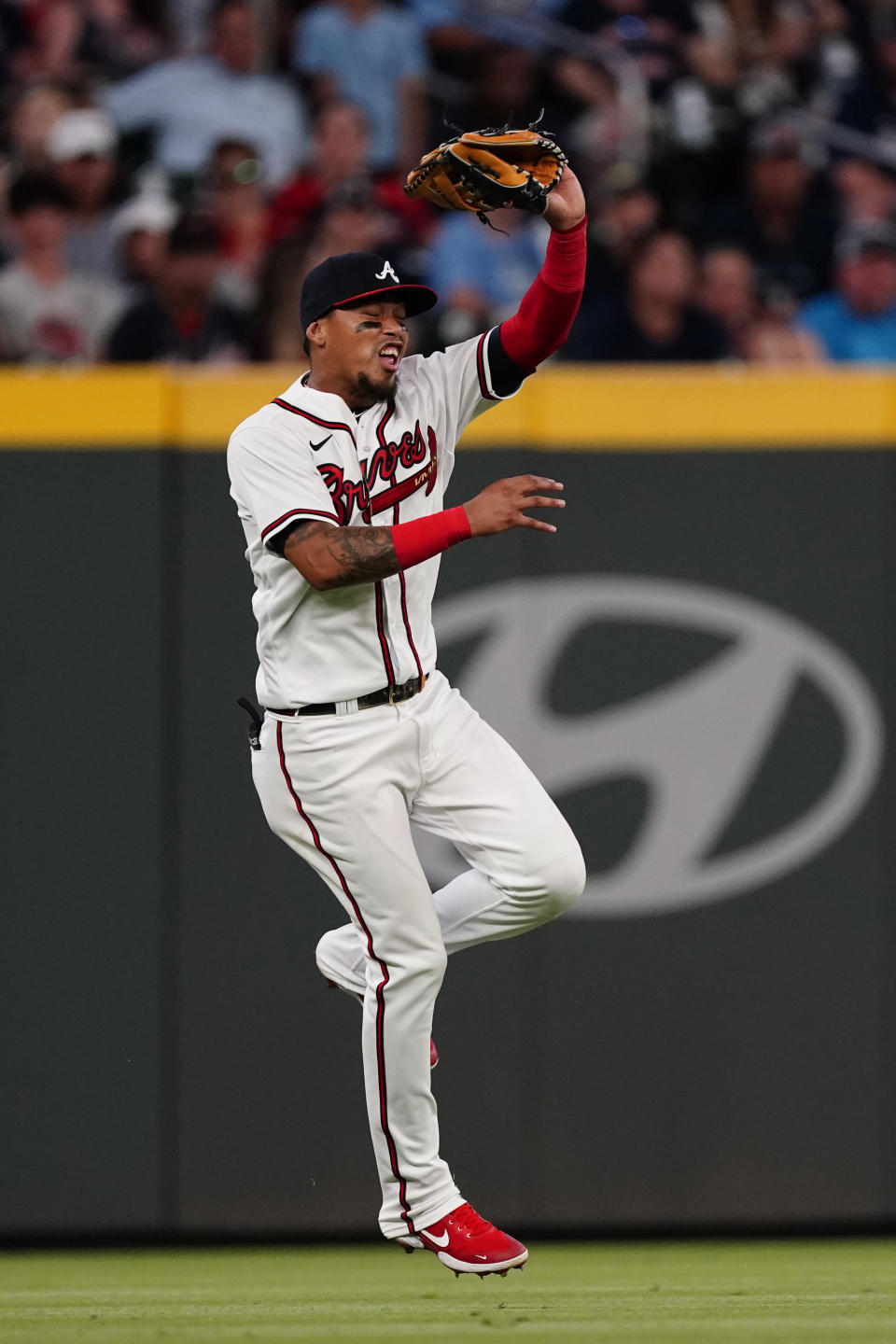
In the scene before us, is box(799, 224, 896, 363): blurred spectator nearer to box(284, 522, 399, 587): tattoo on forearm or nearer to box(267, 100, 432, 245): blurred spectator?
box(267, 100, 432, 245): blurred spectator

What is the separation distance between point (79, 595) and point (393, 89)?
366 cm

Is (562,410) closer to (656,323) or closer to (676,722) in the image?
(676,722)

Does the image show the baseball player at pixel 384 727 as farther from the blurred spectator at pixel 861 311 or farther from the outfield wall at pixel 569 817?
the blurred spectator at pixel 861 311

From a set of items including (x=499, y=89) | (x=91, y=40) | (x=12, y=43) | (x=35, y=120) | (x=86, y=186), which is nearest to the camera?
(x=86, y=186)

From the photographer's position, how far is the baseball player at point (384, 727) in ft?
13.6

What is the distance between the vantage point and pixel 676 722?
5555mm

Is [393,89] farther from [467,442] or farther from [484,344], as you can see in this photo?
[484,344]

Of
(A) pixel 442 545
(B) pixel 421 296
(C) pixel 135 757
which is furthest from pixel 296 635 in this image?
(C) pixel 135 757

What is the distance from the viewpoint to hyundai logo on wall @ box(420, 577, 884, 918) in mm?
5504

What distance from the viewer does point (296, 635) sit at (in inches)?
166

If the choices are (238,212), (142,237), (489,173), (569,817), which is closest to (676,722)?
(569,817)

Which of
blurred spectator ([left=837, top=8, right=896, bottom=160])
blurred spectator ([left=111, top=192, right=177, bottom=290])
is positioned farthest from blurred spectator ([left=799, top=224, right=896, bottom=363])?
blurred spectator ([left=111, top=192, right=177, bottom=290])

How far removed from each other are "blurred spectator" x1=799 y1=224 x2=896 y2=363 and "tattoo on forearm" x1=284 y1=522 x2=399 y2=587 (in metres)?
4.00

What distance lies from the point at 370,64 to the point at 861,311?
2442mm
